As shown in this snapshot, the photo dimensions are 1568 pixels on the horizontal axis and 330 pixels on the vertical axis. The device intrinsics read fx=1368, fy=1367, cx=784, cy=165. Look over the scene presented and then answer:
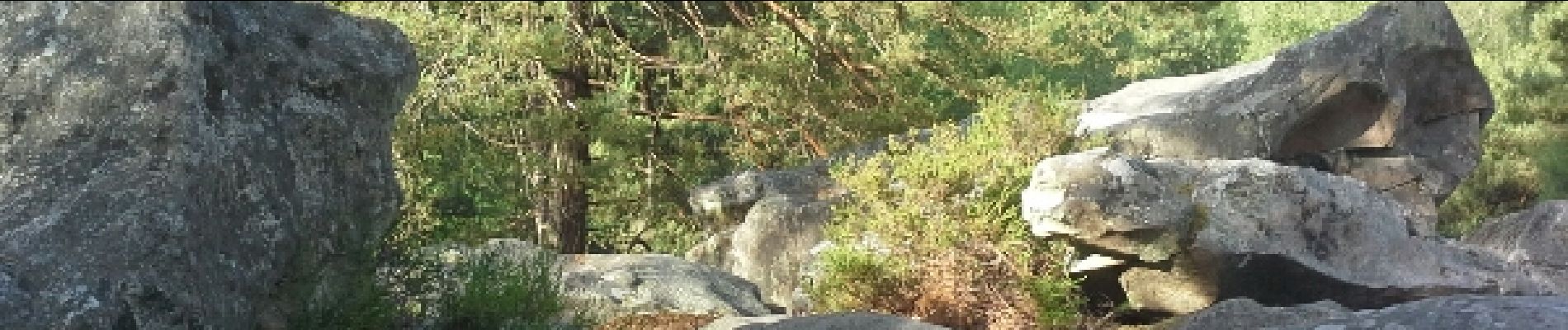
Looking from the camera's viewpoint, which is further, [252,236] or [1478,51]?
[1478,51]

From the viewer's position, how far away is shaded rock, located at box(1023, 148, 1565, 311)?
22.1 feet

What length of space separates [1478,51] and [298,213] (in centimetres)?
2605

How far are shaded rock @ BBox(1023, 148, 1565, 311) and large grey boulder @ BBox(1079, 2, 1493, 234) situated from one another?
5.54 ft

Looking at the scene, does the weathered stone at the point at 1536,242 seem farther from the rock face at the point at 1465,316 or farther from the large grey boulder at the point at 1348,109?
the rock face at the point at 1465,316

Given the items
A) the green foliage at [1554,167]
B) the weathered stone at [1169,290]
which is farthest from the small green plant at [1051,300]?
the green foliage at [1554,167]

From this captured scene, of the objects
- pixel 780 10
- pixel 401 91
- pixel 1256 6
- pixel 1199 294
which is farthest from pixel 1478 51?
pixel 401 91

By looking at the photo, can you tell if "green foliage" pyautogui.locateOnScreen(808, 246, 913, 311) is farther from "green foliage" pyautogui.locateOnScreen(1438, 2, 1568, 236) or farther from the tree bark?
"green foliage" pyautogui.locateOnScreen(1438, 2, 1568, 236)

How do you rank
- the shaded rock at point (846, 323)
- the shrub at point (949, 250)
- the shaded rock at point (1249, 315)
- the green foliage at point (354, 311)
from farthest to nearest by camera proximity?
the shrub at point (949, 250)
the shaded rock at point (846, 323)
the shaded rock at point (1249, 315)
the green foliage at point (354, 311)

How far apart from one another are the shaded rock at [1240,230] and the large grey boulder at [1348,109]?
1.69 m

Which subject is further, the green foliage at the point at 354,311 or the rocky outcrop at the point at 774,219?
the rocky outcrop at the point at 774,219

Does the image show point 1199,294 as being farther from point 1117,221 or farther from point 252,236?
Result: point 252,236

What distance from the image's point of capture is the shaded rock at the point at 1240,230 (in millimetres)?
6742

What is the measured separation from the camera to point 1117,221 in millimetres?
6711

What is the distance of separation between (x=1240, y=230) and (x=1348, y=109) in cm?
429
